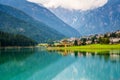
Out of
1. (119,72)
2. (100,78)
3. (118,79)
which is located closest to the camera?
(118,79)

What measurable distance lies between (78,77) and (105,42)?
12292 cm

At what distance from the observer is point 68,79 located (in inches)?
1743

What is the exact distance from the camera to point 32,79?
1802 inches

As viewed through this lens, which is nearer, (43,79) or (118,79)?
(118,79)

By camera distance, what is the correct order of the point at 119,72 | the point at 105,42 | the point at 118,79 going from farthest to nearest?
the point at 105,42, the point at 119,72, the point at 118,79

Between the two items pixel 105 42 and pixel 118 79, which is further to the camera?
pixel 105 42

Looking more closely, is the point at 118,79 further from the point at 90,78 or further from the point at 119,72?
the point at 119,72

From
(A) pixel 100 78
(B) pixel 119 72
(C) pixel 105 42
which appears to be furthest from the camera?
(C) pixel 105 42

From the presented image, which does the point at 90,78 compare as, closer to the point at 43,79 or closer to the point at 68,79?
the point at 68,79

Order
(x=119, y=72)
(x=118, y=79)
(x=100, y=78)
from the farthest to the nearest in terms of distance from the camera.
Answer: (x=119, y=72) → (x=100, y=78) → (x=118, y=79)

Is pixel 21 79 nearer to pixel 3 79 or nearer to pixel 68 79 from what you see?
pixel 3 79

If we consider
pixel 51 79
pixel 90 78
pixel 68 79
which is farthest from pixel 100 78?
pixel 51 79

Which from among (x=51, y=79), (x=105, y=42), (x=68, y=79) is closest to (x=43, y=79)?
(x=51, y=79)

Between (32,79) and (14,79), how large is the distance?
9.12 feet
